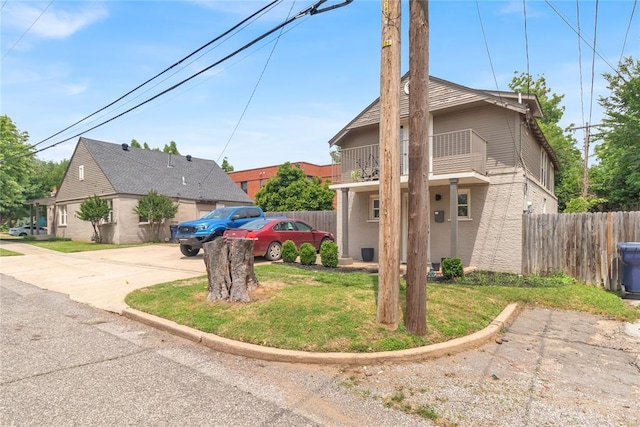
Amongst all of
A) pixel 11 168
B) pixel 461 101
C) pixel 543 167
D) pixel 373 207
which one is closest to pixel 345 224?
pixel 373 207

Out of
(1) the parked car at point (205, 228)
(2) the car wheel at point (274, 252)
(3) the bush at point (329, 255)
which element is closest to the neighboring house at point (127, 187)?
(1) the parked car at point (205, 228)

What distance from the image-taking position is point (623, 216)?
9195 mm

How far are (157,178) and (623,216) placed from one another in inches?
999

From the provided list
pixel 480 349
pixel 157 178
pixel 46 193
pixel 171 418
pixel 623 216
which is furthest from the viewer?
pixel 46 193

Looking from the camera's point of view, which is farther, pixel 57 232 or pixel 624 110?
pixel 57 232

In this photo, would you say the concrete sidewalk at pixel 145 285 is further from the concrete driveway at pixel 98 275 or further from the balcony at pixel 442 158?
the balcony at pixel 442 158

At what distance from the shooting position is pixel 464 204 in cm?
1238

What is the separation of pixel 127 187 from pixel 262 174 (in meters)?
23.6

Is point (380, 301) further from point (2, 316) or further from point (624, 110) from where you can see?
point (624, 110)

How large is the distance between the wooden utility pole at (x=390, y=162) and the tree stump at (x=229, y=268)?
2.43 m

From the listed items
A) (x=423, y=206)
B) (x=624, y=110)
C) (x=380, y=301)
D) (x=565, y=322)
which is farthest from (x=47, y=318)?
(x=624, y=110)

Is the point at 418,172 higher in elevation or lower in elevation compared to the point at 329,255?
higher

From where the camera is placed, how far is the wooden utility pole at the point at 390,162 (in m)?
4.98

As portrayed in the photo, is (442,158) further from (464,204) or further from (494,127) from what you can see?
(494,127)
